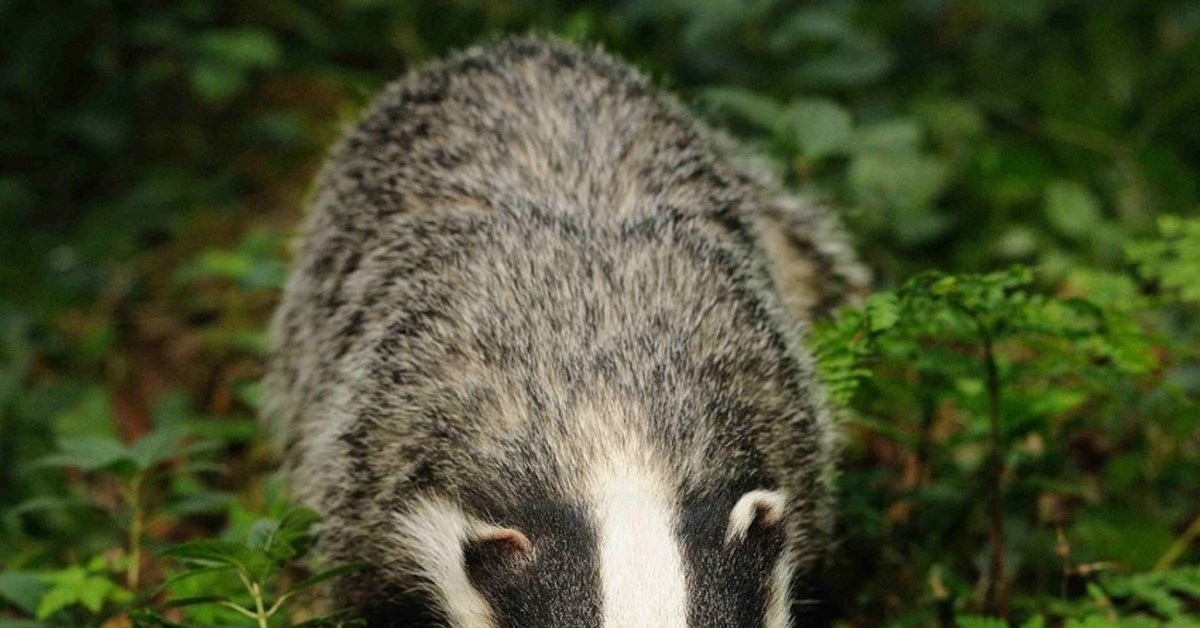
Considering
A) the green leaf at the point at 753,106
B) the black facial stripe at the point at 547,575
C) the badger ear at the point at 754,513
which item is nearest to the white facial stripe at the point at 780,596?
the badger ear at the point at 754,513

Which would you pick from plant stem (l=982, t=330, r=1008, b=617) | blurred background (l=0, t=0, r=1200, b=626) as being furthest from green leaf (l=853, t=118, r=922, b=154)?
plant stem (l=982, t=330, r=1008, b=617)

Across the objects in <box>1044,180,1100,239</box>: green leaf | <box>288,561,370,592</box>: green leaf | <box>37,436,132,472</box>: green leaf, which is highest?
<box>1044,180,1100,239</box>: green leaf

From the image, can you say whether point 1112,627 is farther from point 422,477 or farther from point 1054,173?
point 1054,173

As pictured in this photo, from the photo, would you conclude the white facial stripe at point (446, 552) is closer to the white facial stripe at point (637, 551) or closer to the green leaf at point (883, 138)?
the white facial stripe at point (637, 551)

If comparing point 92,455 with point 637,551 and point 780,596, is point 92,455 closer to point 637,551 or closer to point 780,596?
point 637,551

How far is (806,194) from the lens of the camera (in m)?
5.97

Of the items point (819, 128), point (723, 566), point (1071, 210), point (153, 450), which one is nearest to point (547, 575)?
point (723, 566)

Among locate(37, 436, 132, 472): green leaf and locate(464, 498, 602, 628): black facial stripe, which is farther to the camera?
locate(37, 436, 132, 472): green leaf

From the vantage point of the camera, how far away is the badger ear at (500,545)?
10.8 ft

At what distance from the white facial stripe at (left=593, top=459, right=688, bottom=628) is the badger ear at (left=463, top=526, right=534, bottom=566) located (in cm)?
18

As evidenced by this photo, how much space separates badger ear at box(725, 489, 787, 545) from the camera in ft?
10.9

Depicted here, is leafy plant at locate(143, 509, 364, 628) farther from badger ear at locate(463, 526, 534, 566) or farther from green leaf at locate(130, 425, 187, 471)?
green leaf at locate(130, 425, 187, 471)

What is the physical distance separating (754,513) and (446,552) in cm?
79

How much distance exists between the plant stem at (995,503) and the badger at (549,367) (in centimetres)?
52
